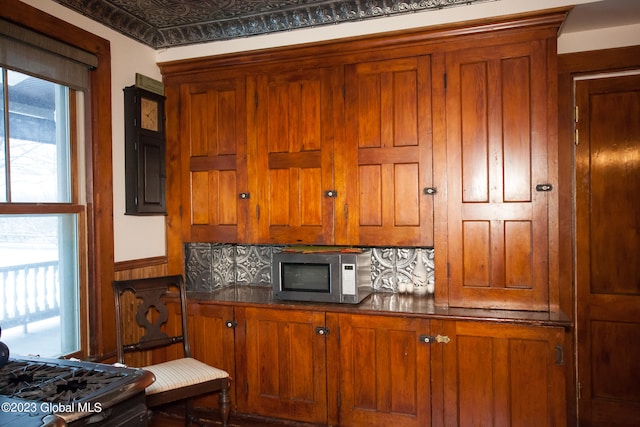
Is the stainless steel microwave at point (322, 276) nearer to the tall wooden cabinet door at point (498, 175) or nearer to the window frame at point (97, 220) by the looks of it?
the tall wooden cabinet door at point (498, 175)

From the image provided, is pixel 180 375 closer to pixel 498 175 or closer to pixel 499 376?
pixel 499 376

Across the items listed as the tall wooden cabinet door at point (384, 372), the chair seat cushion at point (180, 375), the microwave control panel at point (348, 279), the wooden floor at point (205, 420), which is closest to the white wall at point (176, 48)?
the chair seat cushion at point (180, 375)

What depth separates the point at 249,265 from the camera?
343 centimetres

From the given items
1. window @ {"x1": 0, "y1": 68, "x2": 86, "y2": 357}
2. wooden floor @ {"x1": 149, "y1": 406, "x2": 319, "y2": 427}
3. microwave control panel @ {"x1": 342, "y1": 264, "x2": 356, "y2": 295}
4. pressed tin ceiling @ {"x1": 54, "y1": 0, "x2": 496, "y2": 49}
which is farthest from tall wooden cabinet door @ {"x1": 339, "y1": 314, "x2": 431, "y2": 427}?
pressed tin ceiling @ {"x1": 54, "y1": 0, "x2": 496, "y2": 49}

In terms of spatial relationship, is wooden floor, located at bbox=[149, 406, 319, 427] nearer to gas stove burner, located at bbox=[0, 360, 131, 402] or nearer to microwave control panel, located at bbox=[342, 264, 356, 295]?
microwave control panel, located at bbox=[342, 264, 356, 295]

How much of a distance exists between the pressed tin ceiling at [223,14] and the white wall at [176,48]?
42mm

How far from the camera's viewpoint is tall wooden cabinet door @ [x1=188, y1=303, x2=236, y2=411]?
2863 mm

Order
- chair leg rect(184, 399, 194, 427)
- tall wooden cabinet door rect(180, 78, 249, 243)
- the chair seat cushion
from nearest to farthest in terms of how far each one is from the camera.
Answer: the chair seat cushion < chair leg rect(184, 399, 194, 427) < tall wooden cabinet door rect(180, 78, 249, 243)

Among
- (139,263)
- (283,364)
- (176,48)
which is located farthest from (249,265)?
(176,48)

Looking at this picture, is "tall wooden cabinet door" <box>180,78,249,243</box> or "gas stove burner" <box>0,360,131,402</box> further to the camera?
"tall wooden cabinet door" <box>180,78,249,243</box>

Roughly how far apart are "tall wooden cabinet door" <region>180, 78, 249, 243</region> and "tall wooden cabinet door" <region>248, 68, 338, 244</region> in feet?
0.42

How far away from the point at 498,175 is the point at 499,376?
1076 mm

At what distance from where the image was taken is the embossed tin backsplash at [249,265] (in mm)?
3027

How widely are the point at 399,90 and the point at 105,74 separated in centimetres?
179
